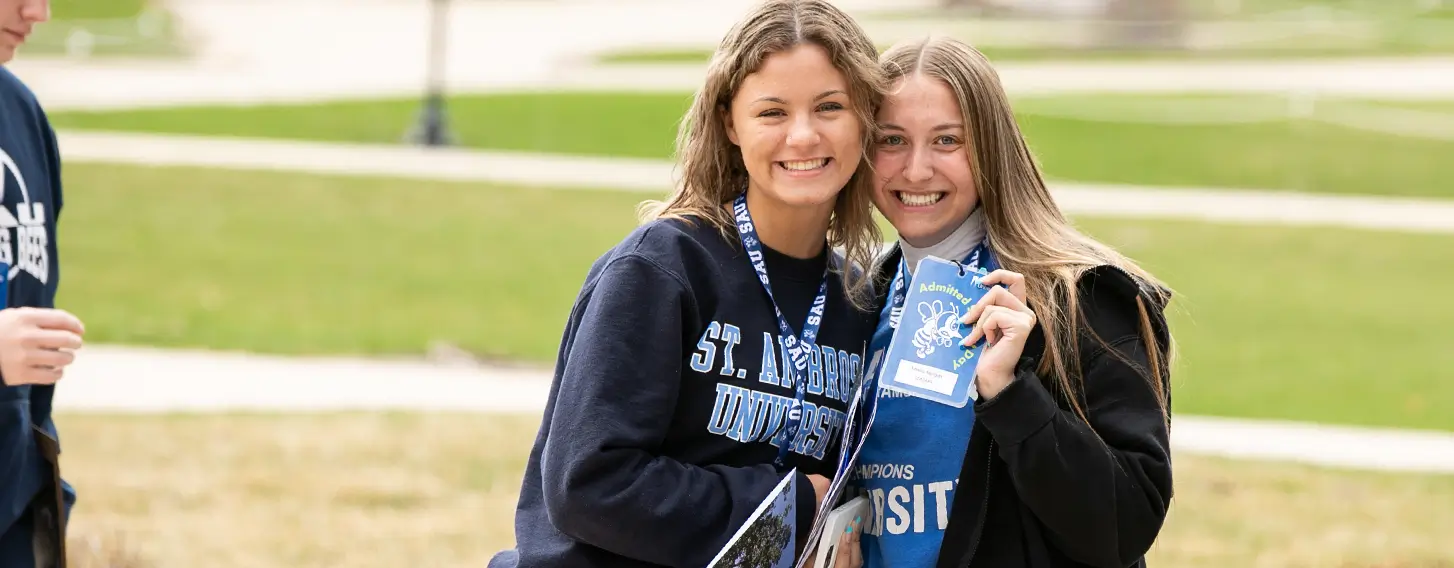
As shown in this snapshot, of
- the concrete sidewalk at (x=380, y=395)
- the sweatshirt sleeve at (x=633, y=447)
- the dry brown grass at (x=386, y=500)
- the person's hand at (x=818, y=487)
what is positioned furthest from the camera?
the concrete sidewalk at (x=380, y=395)

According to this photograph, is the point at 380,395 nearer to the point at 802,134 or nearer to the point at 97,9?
the point at 802,134

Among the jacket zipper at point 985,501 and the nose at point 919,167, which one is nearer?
the jacket zipper at point 985,501

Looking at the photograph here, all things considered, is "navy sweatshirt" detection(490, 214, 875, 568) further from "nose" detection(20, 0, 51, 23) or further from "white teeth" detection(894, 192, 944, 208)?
"nose" detection(20, 0, 51, 23)

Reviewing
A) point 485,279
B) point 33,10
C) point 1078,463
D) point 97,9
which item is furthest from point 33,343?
point 97,9

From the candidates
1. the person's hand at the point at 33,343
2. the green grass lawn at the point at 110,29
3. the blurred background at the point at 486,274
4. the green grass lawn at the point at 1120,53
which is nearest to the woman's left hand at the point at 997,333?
the blurred background at the point at 486,274

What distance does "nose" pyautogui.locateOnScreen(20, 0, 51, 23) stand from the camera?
343 centimetres

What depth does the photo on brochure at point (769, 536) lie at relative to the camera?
2.67m

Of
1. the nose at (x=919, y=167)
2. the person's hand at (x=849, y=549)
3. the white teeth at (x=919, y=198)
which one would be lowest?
the person's hand at (x=849, y=549)

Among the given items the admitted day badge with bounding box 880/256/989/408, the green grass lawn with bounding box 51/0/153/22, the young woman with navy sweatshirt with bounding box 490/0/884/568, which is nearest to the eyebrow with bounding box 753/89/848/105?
the young woman with navy sweatshirt with bounding box 490/0/884/568

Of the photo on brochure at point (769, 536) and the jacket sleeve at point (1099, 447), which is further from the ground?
the jacket sleeve at point (1099, 447)

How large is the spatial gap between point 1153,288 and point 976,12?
4345 cm

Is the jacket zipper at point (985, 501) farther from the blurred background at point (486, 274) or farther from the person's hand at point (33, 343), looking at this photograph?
the person's hand at point (33, 343)

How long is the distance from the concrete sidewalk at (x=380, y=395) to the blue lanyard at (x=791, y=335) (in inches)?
217

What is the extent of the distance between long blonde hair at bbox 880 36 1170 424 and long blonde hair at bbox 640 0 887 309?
5.1 inches
